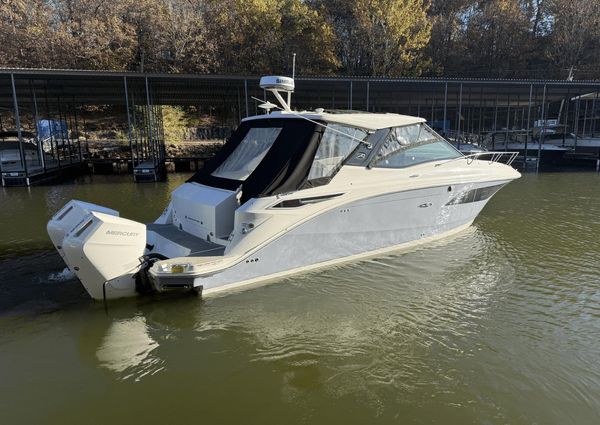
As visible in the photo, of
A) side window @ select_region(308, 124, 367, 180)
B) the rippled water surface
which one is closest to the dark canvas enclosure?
side window @ select_region(308, 124, 367, 180)

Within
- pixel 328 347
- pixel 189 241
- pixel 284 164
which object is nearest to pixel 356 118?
pixel 284 164

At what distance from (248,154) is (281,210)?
1.40 meters

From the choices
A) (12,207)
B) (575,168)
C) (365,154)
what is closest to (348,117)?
(365,154)

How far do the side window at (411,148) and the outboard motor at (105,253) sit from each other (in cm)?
355

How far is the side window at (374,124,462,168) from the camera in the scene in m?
6.57

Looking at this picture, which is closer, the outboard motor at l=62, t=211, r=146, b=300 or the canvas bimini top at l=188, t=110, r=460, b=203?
the outboard motor at l=62, t=211, r=146, b=300

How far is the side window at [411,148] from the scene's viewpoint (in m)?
6.57

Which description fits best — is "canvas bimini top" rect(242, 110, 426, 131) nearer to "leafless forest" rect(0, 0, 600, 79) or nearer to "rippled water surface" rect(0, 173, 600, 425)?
"rippled water surface" rect(0, 173, 600, 425)

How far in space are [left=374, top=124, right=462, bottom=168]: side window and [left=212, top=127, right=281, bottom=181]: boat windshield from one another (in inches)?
64.0

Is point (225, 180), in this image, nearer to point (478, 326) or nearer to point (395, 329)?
point (395, 329)

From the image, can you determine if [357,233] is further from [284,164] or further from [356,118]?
[356,118]

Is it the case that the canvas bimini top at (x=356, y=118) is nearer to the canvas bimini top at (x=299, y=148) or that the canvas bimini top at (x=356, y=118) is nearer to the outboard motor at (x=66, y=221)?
the canvas bimini top at (x=299, y=148)

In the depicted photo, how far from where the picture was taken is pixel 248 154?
6406mm

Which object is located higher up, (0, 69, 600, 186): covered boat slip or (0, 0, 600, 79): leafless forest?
(0, 0, 600, 79): leafless forest
